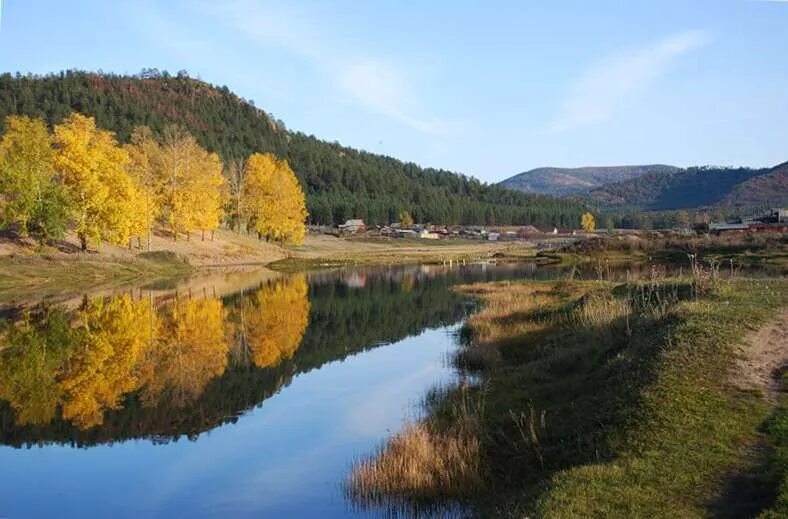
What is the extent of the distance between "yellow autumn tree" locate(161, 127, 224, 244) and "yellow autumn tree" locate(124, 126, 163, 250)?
3.16 ft

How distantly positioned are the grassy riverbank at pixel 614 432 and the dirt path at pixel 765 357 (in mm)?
88

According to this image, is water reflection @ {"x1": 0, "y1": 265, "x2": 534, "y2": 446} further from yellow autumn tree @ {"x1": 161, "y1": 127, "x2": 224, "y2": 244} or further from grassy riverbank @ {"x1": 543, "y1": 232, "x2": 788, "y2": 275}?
yellow autumn tree @ {"x1": 161, "y1": 127, "x2": 224, "y2": 244}

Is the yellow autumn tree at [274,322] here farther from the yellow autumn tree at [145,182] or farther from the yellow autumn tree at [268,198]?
the yellow autumn tree at [268,198]

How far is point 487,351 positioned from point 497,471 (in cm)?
1113

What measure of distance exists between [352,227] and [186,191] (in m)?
85.5

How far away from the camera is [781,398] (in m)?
11.4

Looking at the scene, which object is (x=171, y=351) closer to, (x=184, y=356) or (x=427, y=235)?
(x=184, y=356)

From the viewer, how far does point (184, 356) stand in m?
26.2

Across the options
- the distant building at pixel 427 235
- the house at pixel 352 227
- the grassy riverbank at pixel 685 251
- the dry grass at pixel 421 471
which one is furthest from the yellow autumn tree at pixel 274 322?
the distant building at pixel 427 235

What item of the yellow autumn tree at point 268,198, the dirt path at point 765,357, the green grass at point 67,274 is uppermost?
the yellow autumn tree at point 268,198

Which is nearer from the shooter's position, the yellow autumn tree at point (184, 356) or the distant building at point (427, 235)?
the yellow autumn tree at point (184, 356)

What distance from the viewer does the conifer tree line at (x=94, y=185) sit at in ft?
193

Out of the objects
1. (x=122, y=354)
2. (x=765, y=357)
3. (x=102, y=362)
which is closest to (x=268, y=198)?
(x=122, y=354)

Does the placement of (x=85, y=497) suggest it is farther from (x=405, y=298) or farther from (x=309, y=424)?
(x=405, y=298)
